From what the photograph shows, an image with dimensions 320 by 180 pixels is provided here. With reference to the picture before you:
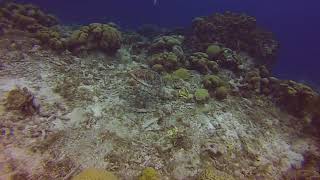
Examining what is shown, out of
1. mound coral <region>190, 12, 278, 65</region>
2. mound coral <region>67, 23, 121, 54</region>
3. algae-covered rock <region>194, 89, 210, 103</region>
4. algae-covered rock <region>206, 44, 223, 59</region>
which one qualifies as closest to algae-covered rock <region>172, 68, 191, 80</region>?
algae-covered rock <region>194, 89, 210, 103</region>

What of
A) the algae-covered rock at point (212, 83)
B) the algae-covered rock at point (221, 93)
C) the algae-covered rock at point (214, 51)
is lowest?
the algae-covered rock at point (221, 93)

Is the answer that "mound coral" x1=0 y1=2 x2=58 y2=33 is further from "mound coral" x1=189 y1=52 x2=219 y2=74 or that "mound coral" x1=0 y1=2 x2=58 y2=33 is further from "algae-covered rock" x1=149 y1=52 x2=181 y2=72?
"mound coral" x1=189 y1=52 x2=219 y2=74

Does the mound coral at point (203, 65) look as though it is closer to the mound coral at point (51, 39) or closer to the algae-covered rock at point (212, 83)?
the algae-covered rock at point (212, 83)

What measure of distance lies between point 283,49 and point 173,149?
31.8m

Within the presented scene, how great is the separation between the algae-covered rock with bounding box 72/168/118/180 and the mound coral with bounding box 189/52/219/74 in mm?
5575

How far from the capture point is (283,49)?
107ft

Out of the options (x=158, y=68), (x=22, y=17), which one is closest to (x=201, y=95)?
(x=158, y=68)

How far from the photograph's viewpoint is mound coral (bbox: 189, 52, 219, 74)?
9.12 meters

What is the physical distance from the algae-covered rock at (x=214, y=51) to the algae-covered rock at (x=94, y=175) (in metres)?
6.72

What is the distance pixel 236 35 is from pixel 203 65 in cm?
410

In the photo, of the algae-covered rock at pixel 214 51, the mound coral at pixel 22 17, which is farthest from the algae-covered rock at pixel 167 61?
the mound coral at pixel 22 17

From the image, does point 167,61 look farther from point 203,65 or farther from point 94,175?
point 94,175

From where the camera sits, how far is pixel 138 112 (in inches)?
262

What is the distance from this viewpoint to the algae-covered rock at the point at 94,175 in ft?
14.5
